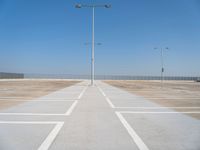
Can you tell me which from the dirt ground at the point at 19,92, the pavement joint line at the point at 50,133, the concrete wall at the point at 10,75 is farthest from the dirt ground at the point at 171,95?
the concrete wall at the point at 10,75

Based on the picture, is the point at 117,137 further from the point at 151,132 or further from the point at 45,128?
the point at 45,128

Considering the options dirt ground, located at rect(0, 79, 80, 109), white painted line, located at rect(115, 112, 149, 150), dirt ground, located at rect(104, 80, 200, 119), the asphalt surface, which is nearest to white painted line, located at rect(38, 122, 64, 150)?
the asphalt surface

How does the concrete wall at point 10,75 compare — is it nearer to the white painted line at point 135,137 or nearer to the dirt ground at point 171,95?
the dirt ground at point 171,95

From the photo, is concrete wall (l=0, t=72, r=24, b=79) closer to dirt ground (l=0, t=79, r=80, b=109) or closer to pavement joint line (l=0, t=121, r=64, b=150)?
dirt ground (l=0, t=79, r=80, b=109)

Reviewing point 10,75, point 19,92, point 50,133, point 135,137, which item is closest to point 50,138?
point 50,133

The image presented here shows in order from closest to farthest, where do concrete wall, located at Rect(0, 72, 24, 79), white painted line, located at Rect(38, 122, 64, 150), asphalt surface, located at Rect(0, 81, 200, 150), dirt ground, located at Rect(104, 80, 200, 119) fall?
white painted line, located at Rect(38, 122, 64, 150), asphalt surface, located at Rect(0, 81, 200, 150), dirt ground, located at Rect(104, 80, 200, 119), concrete wall, located at Rect(0, 72, 24, 79)

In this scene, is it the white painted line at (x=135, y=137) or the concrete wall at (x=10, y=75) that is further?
the concrete wall at (x=10, y=75)

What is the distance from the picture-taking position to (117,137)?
4781mm

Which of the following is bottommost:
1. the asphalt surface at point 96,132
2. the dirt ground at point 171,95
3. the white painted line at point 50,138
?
the dirt ground at point 171,95

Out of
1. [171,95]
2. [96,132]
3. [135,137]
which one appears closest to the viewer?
[135,137]

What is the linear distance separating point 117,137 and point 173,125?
89.2 inches

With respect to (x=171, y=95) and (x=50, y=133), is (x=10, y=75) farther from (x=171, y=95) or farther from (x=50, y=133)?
(x=50, y=133)

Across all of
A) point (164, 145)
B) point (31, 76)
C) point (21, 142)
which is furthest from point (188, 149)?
Answer: point (31, 76)

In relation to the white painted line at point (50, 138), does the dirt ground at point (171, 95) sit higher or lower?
lower
